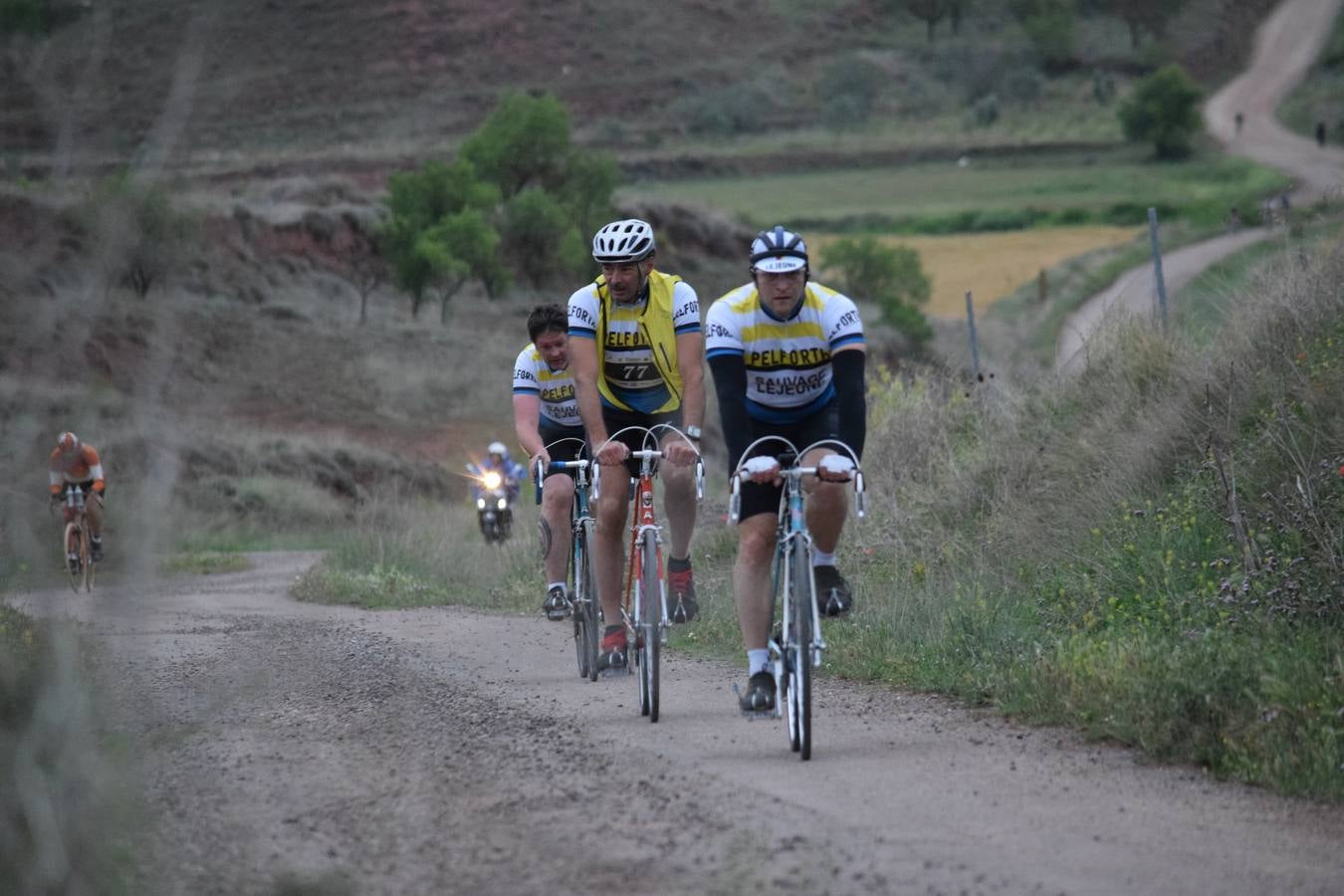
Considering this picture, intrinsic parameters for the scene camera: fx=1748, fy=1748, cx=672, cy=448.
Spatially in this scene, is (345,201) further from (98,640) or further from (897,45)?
(897,45)

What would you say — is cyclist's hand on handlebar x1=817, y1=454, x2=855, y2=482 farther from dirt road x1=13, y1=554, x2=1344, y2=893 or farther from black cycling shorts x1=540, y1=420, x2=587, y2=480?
black cycling shorts x1=540, y1=420, x2=587, y2=480

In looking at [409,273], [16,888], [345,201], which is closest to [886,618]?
[16,888]

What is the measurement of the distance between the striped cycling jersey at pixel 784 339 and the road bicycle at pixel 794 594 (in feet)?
0.96

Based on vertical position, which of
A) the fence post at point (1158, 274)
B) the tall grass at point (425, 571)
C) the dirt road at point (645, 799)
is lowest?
the dirt road at point (645, 799)

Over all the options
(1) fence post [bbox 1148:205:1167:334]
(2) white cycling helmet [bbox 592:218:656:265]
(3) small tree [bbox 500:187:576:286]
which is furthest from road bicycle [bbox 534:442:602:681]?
(3) small tree [bbox 500:187:576:286]

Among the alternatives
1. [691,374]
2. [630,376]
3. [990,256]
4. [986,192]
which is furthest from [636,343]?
[986,192]

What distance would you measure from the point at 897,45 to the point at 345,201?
79.7 metres

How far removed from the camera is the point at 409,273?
5903 centimetres

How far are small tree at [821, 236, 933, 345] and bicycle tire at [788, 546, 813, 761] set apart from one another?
2053 inches

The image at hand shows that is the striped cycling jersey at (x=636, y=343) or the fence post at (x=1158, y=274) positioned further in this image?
the fence post at (x=1158, y=274)

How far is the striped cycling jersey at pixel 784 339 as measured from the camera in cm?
800

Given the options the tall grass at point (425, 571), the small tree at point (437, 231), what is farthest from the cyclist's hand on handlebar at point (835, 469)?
the small tree at point (437, 231)

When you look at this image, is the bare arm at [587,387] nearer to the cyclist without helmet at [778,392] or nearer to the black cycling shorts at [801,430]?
the black cycling shorts at [801,430]

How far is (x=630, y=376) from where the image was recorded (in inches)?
389
